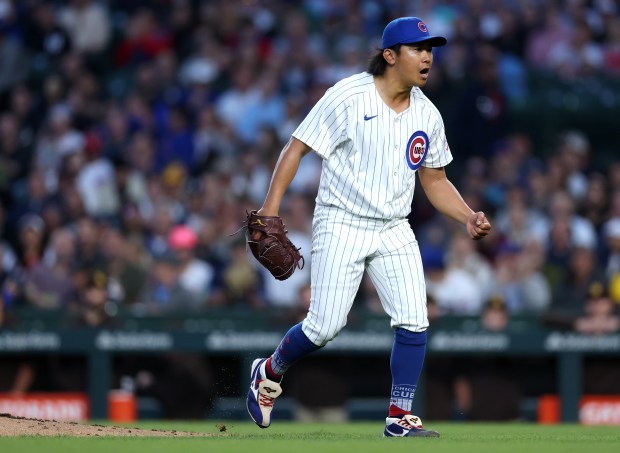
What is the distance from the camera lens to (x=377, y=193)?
21.1 feet

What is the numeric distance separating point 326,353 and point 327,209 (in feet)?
13.9

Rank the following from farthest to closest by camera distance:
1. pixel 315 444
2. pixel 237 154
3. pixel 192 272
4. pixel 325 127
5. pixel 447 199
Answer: pixel 237 154, pixel 192 272, pixel 447 199, pixel 325 127, pixel 315 444

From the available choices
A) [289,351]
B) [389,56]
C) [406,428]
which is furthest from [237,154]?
[406,428]

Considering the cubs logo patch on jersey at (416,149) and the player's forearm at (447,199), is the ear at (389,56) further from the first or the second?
the player's forearm at (447,199)

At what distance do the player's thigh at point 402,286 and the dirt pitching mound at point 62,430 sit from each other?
1.22 metres

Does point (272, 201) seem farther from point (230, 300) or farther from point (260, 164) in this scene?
point (260, 164)

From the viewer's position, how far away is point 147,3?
609 inches

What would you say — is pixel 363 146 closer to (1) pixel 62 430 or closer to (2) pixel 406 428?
(2) pixel 406 428

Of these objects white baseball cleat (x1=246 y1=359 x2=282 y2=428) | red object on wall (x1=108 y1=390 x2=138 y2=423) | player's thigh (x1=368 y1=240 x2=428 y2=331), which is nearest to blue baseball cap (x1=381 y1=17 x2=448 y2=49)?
player's thigh (x1=368 y1=240 x2=428 y2=331)

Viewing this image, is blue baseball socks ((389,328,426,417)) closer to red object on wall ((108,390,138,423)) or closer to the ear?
the ear

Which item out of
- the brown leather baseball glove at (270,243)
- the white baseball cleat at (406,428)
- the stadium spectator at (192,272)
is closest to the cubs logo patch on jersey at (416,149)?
the brown leather baseball glove at (270,243)

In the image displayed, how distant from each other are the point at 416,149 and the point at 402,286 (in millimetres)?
684

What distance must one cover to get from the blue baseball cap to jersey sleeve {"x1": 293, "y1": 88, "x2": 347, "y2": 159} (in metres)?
0.40

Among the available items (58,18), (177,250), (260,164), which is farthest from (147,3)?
(177,250)
